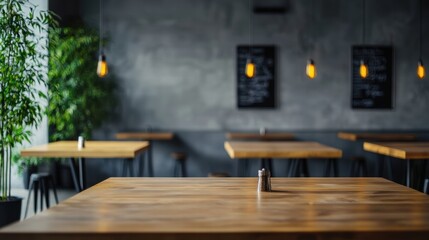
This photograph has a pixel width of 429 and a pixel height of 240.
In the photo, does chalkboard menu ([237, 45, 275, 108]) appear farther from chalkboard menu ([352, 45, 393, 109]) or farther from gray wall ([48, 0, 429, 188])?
chalkboard menu ([352, 45, 393, 109])

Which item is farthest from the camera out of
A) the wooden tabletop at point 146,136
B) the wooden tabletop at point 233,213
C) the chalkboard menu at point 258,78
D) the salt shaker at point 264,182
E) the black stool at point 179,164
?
the chalkboard menu at point 258,78

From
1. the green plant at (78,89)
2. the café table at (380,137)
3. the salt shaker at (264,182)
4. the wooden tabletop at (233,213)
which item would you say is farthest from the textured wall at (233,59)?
the salt shaker at (264,182)

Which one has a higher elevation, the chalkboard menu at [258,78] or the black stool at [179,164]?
the chalkboard menu at [258,78]

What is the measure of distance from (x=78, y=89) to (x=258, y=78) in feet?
8.72

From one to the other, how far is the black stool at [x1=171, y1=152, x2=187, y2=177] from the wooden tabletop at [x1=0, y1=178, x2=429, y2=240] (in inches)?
160

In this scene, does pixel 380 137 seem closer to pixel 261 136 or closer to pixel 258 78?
pixel 261 136

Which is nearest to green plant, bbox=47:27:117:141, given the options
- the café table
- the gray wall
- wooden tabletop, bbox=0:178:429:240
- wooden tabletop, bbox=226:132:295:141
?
the gray wall

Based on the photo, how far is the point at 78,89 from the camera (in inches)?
262

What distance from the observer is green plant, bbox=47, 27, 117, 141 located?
6465 mm

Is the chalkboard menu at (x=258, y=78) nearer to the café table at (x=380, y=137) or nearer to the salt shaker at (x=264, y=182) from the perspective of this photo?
the café table at (x=380, y=137)

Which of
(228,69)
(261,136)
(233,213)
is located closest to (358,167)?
(261,136)

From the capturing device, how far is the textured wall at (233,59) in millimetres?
7199

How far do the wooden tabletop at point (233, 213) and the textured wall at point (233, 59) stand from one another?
4.92 metres

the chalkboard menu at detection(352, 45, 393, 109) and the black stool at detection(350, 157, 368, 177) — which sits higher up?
the chalkboard menu at detection(352, 45, 393, 109)
